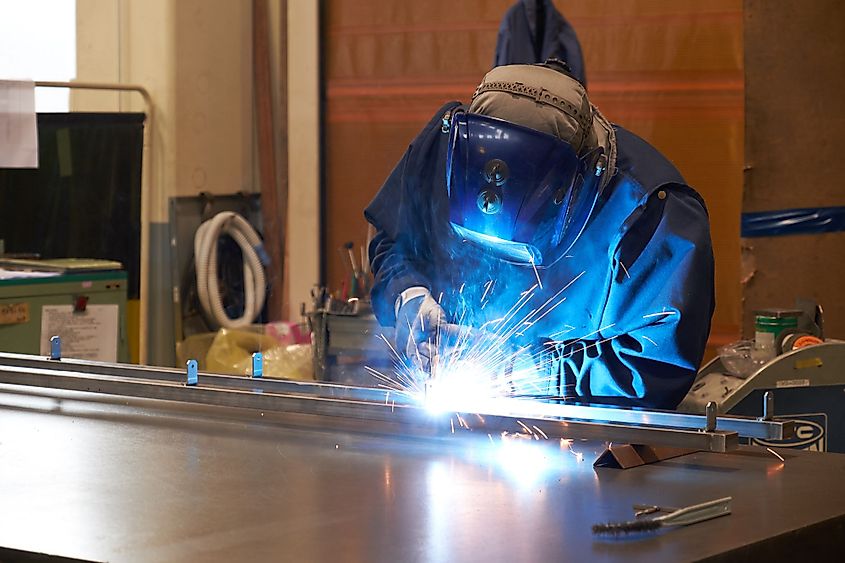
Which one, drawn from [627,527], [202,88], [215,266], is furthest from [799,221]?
[202,88]

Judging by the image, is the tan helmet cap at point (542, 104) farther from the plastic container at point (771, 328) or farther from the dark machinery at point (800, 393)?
the plastic container at point (771, 328)

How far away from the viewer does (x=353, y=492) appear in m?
1.58

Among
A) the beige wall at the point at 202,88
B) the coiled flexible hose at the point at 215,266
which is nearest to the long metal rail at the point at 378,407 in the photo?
the coiled flexible hose at the point at 215,266

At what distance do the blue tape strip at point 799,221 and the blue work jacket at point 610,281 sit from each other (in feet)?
4.65

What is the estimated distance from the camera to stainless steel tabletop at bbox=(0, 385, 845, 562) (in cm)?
133

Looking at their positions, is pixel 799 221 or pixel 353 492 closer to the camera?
pixel 353 492

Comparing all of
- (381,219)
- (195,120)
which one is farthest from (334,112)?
(381,219)

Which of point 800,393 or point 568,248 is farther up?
point 568,248

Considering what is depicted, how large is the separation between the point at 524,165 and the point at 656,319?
393 millimetres

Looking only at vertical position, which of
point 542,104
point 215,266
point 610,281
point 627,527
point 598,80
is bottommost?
point 627,527

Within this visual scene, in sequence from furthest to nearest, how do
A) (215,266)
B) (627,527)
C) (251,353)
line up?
(215,266), (251,353), (627,527)

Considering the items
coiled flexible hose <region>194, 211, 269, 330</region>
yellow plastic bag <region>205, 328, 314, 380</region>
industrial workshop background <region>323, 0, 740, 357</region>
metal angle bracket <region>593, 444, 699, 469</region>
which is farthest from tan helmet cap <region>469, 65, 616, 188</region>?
coiled flexible hose <region>194, 211, 269, 330</region>

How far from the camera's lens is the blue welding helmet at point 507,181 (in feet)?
6.94

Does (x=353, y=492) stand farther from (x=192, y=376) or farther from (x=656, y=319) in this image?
(x=656, y=319)
